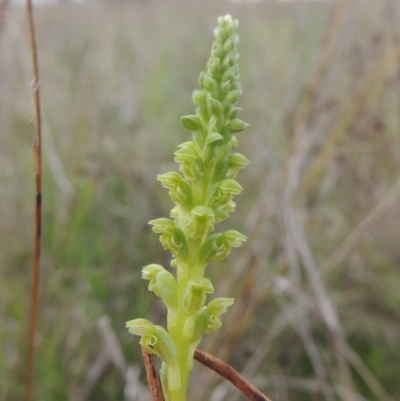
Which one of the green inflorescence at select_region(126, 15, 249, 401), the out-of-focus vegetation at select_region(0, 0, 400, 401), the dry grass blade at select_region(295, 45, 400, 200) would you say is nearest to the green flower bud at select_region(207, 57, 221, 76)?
the green inflorescence at select_region(126, 15, 249, 401)

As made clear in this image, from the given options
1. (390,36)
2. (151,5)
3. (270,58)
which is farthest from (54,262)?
(151,5)

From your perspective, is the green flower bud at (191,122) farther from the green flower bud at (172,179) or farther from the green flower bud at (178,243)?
the green flower bud at (178,243)

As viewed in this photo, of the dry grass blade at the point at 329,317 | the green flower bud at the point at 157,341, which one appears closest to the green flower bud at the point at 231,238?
the green flower bud at the point at 157,341

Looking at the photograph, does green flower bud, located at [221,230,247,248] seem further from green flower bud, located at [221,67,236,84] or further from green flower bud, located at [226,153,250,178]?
green flower bud, located at [221,67,236,84]

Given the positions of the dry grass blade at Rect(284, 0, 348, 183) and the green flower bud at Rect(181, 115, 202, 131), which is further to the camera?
the dry grass blade at Rect(284, 0, 348, 183)

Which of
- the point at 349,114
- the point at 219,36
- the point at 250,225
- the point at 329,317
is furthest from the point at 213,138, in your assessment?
the point at 250,225

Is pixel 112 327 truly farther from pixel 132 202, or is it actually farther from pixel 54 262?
pixel 132 202
